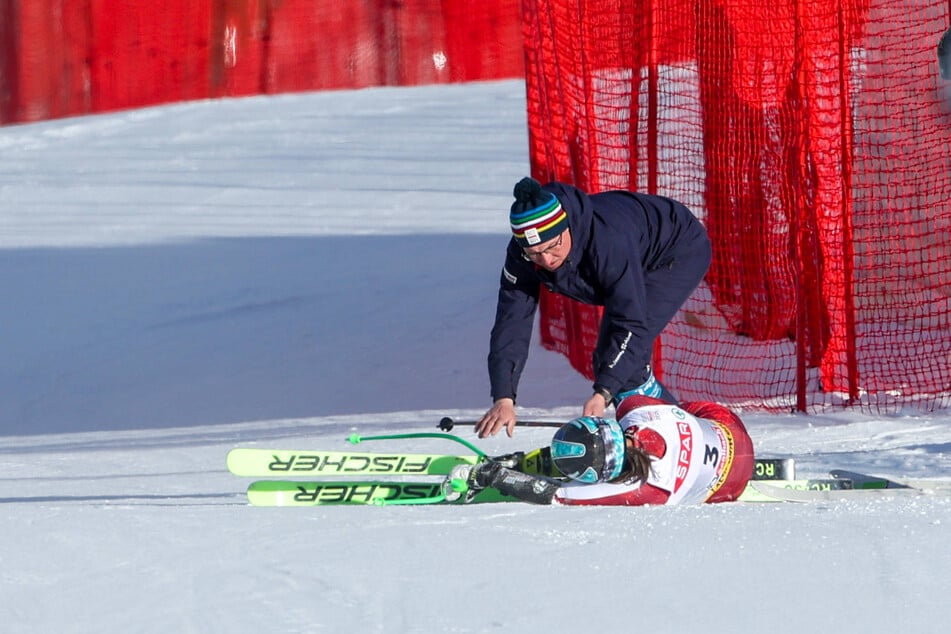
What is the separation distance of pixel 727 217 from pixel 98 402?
4038mm

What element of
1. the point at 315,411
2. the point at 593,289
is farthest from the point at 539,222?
the point at 315,411

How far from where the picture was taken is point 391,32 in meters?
15.7

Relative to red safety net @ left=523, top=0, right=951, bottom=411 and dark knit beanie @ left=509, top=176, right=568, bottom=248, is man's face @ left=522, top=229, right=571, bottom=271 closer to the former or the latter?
dark knit beanie @ left=509, top=176, right=568, bottom=248

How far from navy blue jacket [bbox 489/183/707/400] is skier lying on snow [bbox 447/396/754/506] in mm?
206

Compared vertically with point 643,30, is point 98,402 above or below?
below

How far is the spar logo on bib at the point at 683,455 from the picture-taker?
5.32 m

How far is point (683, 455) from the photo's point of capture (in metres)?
5.32

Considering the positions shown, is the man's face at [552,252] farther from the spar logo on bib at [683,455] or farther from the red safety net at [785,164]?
the red safety net at [785,164]

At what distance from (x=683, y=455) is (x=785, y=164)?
3.08 metres

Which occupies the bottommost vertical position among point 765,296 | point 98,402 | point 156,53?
point 98,402

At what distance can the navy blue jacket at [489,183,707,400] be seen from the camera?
543 centimetres

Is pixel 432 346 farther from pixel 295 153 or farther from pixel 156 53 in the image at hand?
pixel 156 53

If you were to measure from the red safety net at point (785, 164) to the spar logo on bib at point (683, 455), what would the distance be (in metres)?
2.66

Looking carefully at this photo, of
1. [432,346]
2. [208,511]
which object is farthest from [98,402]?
[208,511]
